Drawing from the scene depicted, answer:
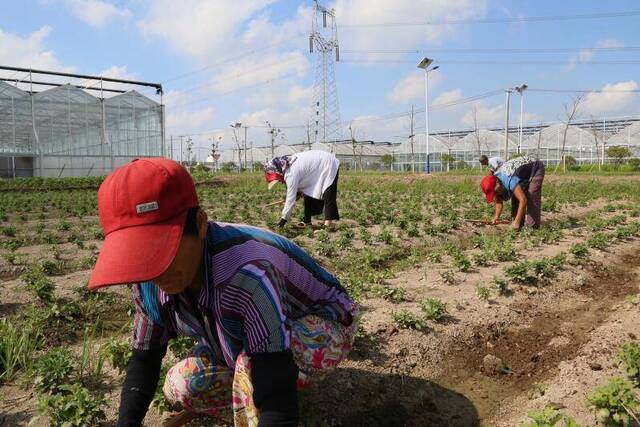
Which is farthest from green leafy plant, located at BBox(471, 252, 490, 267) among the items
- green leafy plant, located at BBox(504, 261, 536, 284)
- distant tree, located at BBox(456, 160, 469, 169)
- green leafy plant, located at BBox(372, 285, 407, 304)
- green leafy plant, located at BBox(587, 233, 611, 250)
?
distant tree, located at BBox(456, 160, 469, 169)

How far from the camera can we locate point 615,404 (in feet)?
6.81

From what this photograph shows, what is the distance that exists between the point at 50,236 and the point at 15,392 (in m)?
5.61

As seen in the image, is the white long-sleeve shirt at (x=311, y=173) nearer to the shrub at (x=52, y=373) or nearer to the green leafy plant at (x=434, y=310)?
the green leafy plant at (x=434, y=310)

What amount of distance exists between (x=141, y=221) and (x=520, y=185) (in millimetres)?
7334

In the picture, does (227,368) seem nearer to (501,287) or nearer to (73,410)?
(73,410)

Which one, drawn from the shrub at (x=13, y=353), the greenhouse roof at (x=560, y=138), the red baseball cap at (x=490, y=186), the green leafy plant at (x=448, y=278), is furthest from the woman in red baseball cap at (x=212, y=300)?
the greenhouse roof at (x=560, y=138)

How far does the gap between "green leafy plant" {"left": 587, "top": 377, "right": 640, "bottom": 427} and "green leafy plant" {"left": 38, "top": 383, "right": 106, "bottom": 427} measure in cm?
224

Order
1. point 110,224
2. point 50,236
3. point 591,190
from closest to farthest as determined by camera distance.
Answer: point 110,224 → point 50,236 → point 591,190

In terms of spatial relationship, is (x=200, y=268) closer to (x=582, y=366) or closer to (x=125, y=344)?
(x=125, y=344)

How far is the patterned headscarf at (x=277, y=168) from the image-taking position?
25.3 feet

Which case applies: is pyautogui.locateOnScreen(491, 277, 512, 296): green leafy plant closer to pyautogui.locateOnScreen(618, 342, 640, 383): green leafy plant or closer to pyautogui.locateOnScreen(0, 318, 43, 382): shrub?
pyautogui.locateOnScreen(618, 342, 640, 383): green leafy plant

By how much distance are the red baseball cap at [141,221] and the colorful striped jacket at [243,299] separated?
25 cm

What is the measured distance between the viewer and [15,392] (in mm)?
2783

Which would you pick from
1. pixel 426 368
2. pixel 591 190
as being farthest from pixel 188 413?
pixel 591 190
